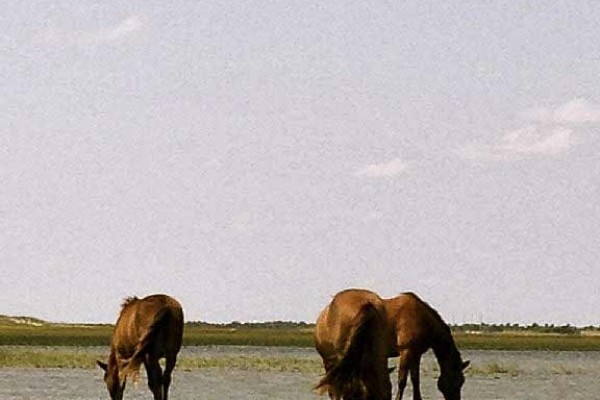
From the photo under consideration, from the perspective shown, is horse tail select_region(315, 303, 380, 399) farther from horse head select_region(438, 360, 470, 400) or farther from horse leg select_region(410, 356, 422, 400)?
horse leg select_region(410, 356, 422, 400)

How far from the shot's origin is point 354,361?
792 inches

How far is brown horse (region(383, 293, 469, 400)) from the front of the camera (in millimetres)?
25594

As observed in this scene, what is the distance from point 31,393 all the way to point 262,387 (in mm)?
6396

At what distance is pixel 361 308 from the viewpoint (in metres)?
20.2

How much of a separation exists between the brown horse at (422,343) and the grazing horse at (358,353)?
5104 mm

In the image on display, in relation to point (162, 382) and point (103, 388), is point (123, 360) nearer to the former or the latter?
point (162, 382)

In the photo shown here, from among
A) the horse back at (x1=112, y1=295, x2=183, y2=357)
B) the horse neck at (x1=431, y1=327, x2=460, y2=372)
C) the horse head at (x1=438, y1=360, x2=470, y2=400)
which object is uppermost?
the horse back at (x1=112, y1=295, x2=183, y2=357)

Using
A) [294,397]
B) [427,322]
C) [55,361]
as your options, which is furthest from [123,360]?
[55,361]

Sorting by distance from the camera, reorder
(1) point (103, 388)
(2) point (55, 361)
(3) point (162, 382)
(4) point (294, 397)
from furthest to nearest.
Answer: (2) point (55, 361), (1) point (103, 388), (4) point (294, 397), (3) point (162, 382)

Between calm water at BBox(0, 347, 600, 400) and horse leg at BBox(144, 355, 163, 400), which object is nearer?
horse leg at BBox(144, 355, 163, 400)

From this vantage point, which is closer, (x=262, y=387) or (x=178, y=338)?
(x=178, y=338)

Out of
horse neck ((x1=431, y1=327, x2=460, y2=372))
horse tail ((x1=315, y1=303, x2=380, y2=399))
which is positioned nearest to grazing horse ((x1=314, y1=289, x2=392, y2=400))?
horse tail ((x1=315, y1=303, x2=380, y2=399))

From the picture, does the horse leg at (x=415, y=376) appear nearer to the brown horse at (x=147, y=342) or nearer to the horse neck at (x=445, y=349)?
the horse neck at (x=445, y=349)

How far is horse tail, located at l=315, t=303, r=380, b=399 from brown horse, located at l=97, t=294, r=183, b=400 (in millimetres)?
5811
